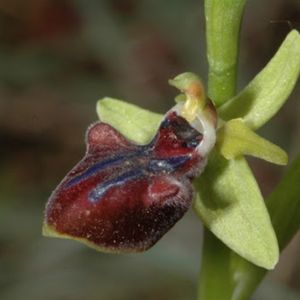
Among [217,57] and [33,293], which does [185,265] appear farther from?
[217,57]

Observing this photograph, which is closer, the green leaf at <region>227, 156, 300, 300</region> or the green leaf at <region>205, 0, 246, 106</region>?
the green leaf at <region>205, 0, 246, 106</region>

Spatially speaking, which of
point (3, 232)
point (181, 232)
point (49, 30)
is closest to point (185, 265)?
point (181, 232)

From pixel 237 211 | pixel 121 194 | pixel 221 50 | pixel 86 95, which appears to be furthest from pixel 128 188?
pixel 86 95

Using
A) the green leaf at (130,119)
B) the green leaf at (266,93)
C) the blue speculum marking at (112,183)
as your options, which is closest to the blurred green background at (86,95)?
the green leaf at (130,119)

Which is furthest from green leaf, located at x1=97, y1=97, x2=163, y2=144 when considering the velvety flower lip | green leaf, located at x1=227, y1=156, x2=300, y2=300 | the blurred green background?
the blurred green background

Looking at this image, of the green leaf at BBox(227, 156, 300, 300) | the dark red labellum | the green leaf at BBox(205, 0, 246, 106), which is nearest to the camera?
the dark red labellum

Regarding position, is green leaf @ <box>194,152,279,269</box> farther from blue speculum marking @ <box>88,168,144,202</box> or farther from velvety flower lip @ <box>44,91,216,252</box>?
blue speculum marking @ <box>88,168,144,202</box>

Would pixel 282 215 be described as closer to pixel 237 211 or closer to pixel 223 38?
pixel 237 211
